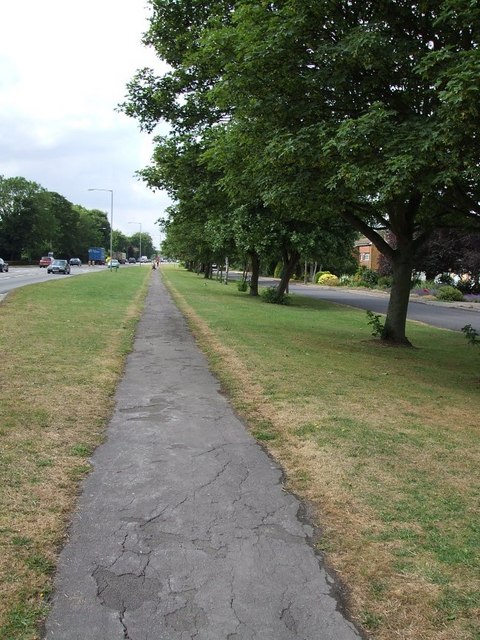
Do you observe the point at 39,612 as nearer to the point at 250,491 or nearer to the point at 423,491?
the point at 250,491

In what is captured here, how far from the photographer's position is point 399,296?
45.1 feet

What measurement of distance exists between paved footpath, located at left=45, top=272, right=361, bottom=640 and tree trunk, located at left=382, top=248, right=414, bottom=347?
923 cm

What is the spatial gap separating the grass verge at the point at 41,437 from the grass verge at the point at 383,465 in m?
1.63

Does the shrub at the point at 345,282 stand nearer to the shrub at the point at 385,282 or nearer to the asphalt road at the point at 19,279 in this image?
the shrub at the point at 385,282

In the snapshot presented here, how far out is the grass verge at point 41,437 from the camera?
2805mm

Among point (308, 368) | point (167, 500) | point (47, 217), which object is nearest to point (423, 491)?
point (167, 500)

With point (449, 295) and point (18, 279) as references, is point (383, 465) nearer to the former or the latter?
point (18, 279)

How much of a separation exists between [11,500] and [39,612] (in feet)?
4.07

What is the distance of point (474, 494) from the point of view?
4.18m

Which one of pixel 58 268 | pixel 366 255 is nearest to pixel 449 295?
pixel 58 268

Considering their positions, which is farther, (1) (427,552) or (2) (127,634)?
(1) (427,552)

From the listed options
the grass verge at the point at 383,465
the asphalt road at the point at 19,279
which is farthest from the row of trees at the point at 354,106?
the asphalt road at the point at 19,279

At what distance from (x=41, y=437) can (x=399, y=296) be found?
421 inches

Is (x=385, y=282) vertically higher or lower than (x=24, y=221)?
lower
